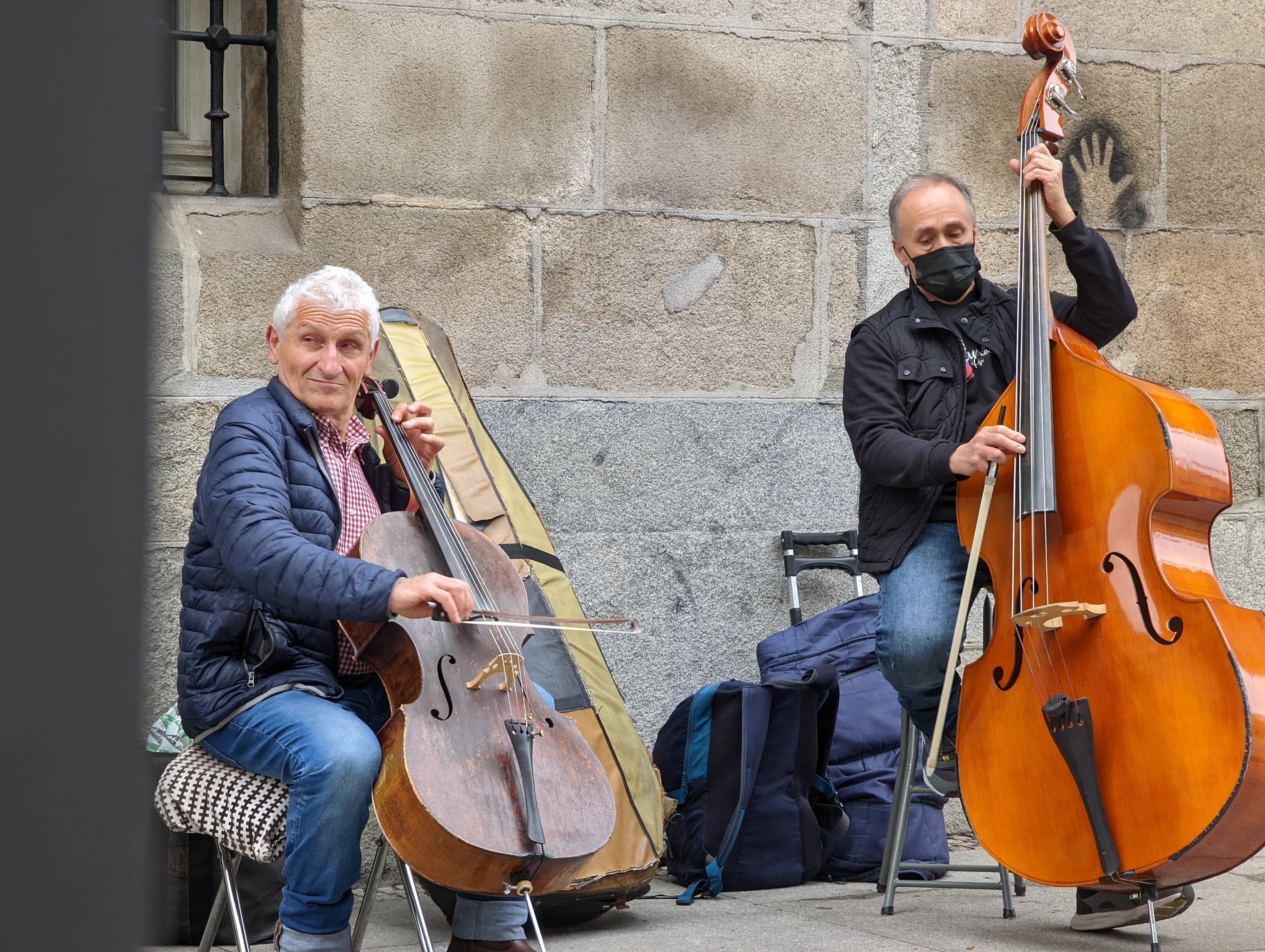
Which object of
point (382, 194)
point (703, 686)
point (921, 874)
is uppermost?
point (382, 194)

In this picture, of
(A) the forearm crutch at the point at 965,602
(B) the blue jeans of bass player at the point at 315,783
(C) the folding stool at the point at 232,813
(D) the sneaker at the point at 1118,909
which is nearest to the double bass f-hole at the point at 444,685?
(B) the blue jeans of bass player at the point at 315,783

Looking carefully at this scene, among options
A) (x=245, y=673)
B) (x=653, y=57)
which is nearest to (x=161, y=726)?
(x=245, y=673)

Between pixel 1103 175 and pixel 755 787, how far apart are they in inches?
79.9

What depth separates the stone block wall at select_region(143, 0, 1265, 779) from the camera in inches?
138

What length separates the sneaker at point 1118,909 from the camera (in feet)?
8.30

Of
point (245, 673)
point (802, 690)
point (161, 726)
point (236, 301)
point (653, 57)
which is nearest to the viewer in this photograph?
point (245, 673)

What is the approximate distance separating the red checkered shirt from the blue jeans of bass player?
0.50ft

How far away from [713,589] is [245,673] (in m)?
1.71

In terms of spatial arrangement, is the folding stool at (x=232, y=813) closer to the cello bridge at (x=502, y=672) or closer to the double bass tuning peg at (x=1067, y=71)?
the cello bridge at (x=502, y=672)

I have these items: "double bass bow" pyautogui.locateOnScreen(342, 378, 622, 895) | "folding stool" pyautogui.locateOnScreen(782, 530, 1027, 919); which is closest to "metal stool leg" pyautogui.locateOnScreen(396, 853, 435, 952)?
"double bass bow" pyautogui.locateOnScreen(342, 378, 622, 895)

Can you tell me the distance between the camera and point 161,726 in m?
2.79

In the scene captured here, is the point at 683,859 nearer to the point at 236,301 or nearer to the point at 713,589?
the point at 713,589

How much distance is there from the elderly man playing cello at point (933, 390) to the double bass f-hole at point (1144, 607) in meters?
0.40

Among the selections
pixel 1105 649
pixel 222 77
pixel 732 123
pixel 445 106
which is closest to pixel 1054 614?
pixel 1105 649
